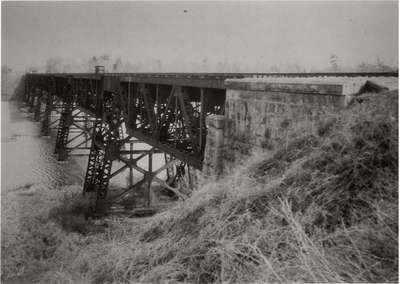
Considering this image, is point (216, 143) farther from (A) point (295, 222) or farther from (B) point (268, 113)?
(A) point (295, 222)

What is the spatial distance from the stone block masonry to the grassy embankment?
36 cm

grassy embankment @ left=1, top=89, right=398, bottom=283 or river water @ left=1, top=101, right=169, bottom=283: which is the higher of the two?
grassy embankment @ left=1, top=89, right=398, bottom=283

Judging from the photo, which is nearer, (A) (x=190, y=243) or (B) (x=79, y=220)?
(A) (x=190, y=243)

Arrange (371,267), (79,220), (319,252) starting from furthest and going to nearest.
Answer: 1. (79,220)
2. (319,252)
3. (371,267)

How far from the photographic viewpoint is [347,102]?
4316 mm

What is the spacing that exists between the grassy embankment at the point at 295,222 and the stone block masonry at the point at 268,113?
36 centimetres

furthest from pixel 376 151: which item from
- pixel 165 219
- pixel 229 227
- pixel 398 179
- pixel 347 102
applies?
pixel 165 219

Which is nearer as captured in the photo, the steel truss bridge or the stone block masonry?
the stone block masonry

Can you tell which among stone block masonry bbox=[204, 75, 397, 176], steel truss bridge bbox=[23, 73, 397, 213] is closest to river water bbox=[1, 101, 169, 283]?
steel truss bridge bbox=[23, 73, 397, 213]

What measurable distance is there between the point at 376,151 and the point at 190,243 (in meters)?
1.81

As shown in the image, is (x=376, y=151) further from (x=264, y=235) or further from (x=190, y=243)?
(x=190, y=243)

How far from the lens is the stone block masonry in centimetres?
446

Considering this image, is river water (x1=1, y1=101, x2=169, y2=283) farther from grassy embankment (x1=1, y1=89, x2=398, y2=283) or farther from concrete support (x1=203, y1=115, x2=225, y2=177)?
grassy embankment (x1=1, y1=89, x2=398, y2=283)

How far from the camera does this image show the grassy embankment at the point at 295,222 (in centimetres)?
277
